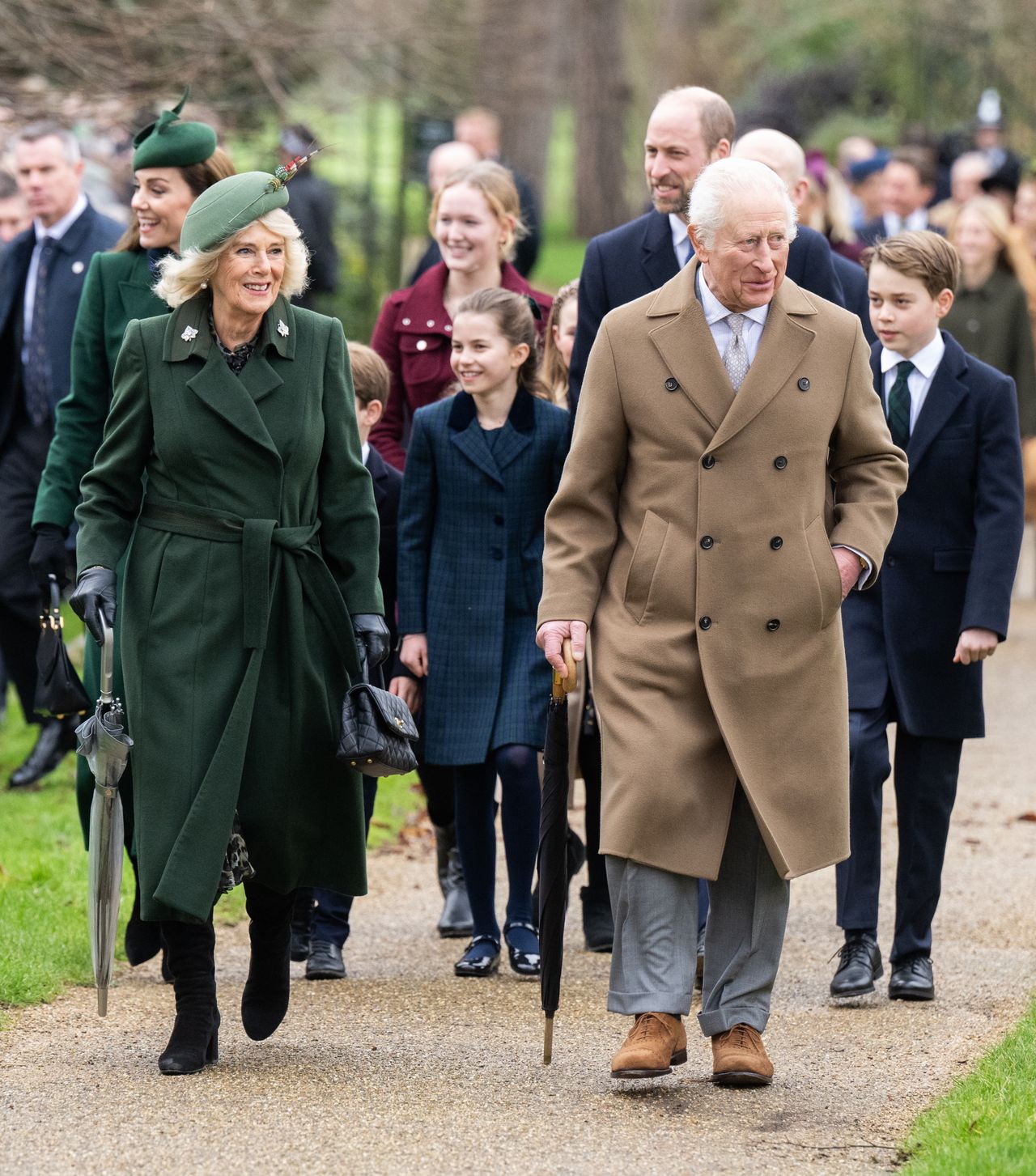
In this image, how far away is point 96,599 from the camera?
5098mm

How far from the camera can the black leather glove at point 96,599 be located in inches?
200

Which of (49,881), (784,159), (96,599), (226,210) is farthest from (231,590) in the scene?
(784,159)

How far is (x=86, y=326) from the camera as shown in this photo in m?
6.25

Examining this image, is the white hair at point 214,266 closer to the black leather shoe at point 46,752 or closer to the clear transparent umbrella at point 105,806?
the clear transparent umbrella at point 105,806

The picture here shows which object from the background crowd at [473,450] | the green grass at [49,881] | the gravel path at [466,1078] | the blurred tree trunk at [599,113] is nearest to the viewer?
the gravel path at [466,1078]

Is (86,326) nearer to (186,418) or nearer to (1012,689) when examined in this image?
(186,418)

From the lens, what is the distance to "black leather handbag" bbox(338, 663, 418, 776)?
510cm

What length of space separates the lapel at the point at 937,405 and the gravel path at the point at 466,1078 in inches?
60.1

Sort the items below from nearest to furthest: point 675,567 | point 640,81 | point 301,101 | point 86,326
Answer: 1. point 675,567
2. point 86,326
3. point 301,101
4. point 640,81

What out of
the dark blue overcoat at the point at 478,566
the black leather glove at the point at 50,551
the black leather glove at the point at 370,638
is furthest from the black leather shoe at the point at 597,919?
the black leather glove at the point at 50,551

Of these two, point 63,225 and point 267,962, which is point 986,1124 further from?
point 63,225

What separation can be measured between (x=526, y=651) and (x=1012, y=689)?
538cm

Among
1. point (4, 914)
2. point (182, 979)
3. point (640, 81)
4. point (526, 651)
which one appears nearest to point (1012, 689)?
point (526, 651)

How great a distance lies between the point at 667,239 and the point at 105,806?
242 centimetres
